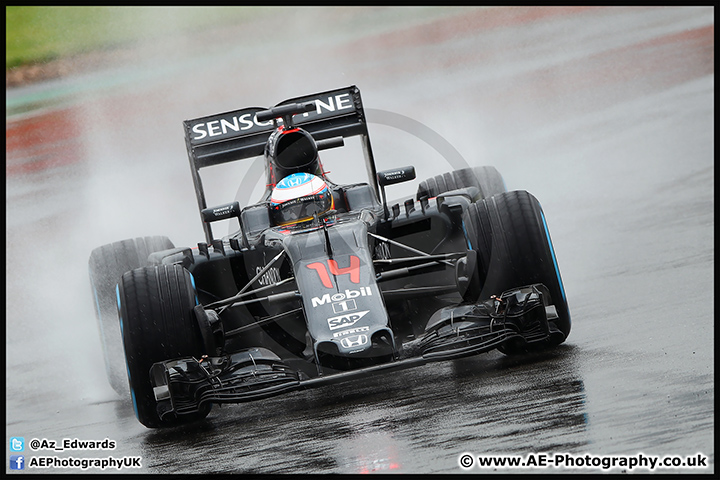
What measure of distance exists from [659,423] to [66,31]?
2003cm

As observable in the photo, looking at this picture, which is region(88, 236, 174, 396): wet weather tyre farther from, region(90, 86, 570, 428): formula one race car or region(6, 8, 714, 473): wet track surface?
region(6, 8, 714, 473): wet track surface

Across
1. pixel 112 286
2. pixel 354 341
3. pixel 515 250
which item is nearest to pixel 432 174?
pixel 112 286

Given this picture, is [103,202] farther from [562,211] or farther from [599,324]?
[599,324]

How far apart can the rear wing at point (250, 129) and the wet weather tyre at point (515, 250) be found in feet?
10.7

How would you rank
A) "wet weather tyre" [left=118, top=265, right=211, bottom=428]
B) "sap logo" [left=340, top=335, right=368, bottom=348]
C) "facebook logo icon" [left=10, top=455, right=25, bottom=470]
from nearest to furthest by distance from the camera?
"facebook logo icon" [left=10, top=455, right=25, bottom=470] → "sap logo" [left=340, top=335, right=368, bottom=348] → "wet weather tyre" [left=118, top=265, right=211, bottom=428]

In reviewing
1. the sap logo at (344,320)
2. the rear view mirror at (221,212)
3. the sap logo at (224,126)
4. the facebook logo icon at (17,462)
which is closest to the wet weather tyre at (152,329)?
the facebook logo icon at (17,462)

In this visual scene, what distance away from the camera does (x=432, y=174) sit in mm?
18719

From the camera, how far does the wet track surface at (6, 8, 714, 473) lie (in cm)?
565

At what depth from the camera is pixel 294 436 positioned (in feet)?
20.2

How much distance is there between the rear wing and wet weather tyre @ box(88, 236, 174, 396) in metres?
0.87

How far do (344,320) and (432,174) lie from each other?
11.8m

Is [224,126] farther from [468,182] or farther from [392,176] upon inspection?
[468,182]

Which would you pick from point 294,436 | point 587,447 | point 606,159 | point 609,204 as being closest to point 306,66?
point 606,159

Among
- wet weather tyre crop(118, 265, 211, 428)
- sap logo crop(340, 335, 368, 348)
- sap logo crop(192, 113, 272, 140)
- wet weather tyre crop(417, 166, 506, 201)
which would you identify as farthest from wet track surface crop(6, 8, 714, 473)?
sap logo crop(192, 113, 272, 140)
